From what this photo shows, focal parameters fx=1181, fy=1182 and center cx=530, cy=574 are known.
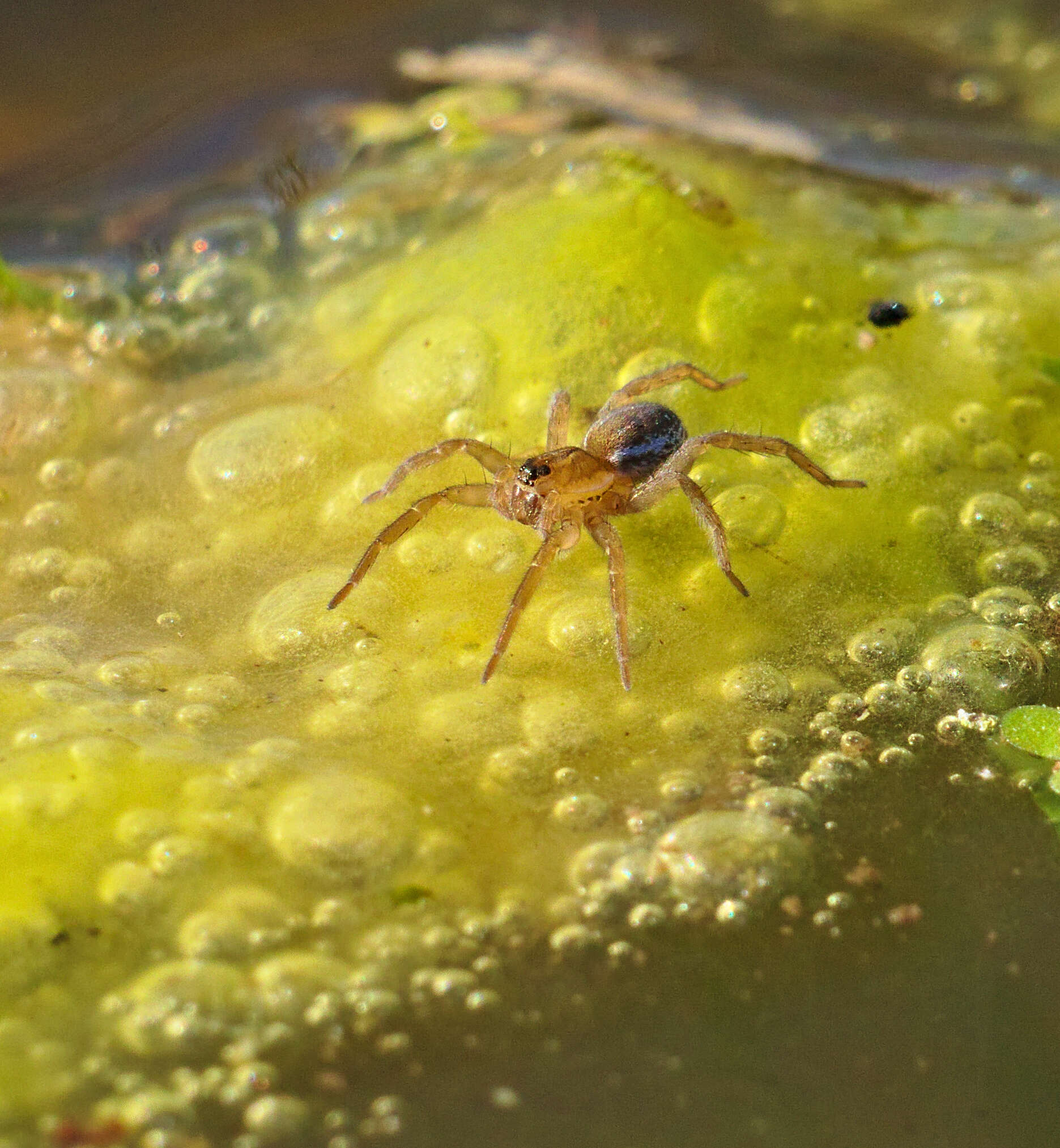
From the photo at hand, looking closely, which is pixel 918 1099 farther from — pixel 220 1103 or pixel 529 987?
pixel 220 1103

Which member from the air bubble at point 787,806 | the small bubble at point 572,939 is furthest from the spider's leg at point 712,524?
the small bubble at point 572,939

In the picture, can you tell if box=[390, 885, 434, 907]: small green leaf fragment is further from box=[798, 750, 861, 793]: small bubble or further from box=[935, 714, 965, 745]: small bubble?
box=[935, 714, 965, 745]: small bubble

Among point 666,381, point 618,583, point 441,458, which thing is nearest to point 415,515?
point 441,458

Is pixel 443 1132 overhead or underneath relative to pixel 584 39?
Answer: underneath

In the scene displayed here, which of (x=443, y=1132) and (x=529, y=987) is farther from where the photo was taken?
(x=529, y=987)

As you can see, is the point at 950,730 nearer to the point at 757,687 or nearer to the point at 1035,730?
the point at 1035,730

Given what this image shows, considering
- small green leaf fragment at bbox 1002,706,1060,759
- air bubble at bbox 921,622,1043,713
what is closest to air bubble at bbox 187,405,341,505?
air bubble at bbox 921,622,1043,713

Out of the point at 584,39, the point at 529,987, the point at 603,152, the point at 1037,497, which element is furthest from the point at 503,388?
the point at 584,39
